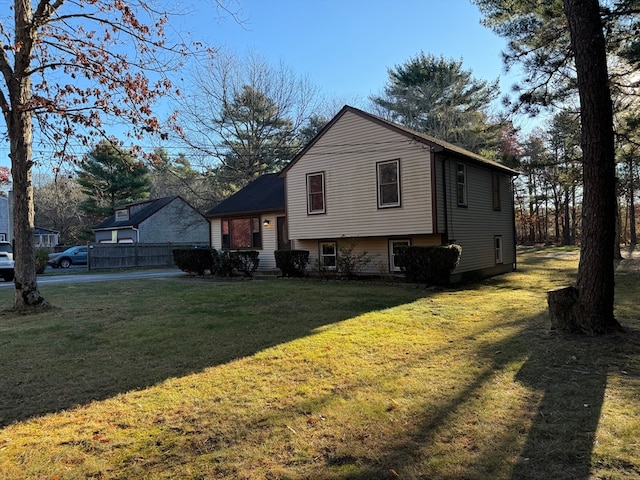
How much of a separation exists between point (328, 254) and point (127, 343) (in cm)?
1039

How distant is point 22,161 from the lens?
8.39 meters

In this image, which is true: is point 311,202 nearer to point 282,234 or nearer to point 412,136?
point 282,234

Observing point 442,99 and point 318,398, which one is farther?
point 442,99

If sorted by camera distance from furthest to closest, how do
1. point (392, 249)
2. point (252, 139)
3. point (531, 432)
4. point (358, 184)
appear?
point (252, 139) → point (392, 249) → point (358, 184) → point (531, 432)

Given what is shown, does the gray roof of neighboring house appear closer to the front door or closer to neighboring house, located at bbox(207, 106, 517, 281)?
neighboring house, located at bbox(207, 106, 517, 281)

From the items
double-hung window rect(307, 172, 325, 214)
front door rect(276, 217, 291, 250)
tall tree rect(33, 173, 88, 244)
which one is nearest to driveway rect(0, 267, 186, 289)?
front door rect(276, 217, 291, 250)

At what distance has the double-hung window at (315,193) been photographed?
15.2 m

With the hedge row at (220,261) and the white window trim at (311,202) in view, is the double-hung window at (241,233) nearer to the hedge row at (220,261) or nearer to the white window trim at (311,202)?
the hedge row at (220,261)

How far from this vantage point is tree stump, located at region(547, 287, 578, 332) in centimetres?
573

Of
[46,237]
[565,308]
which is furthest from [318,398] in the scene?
[46,237]

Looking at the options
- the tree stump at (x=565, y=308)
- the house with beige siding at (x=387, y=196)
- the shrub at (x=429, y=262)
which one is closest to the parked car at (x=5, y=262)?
the house with beige siding at (x=387, y=196)

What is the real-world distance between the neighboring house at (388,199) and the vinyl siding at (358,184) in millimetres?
31

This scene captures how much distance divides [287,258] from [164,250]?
15.5m

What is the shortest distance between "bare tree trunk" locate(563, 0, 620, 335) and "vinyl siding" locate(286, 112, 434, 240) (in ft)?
22.4
